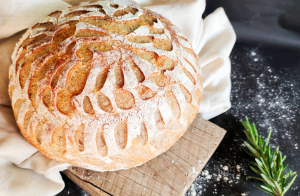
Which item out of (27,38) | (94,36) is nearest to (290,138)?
(94,36)

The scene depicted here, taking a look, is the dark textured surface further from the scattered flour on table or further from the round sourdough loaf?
the round sourdough loaf

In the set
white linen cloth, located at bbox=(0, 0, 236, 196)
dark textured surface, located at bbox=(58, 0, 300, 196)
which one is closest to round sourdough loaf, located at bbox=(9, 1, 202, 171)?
Result: white linen cloth, located at bbox=(0, 0, 236, 196)

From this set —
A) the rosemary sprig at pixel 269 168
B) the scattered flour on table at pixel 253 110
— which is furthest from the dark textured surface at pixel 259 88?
the rosemary sprig at pixel 269 168

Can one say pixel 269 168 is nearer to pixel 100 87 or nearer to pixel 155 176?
pixel 155 176

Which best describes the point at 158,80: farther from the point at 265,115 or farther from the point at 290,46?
the point at 290,46

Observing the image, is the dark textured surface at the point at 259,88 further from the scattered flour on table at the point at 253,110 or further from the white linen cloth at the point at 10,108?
the white linen cloth at the point at 10,108
